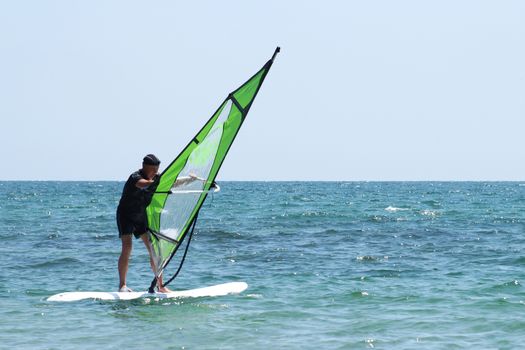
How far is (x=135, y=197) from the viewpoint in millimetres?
10219

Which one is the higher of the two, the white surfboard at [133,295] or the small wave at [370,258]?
the small wave at [370,258]

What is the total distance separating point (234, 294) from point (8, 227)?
15.9 m

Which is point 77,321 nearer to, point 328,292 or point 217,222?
point 328,292

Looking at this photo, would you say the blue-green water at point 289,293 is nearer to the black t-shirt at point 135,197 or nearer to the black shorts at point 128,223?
the black shorts at point 128,223

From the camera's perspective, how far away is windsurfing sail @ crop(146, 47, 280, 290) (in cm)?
998

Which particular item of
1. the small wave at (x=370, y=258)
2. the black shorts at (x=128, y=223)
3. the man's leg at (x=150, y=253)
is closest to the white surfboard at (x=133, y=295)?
the man's leg at (x=150, y=253)

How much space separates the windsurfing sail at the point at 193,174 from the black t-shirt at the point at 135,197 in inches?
2.8

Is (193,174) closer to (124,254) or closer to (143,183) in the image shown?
(143,183)

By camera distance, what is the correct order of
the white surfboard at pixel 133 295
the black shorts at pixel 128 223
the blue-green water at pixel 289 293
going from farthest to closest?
1. the white surfboard at pixel 133 295
2. the black shorts at pixel 128 223
3. the blue-green water at pixel 289 293

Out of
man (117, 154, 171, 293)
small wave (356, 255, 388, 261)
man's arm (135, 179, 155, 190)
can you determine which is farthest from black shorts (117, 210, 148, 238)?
small wave (356, 255, 388, 261)

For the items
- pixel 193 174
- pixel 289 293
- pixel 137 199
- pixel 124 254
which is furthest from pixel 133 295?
pixel 289 293

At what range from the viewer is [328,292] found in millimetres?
11375

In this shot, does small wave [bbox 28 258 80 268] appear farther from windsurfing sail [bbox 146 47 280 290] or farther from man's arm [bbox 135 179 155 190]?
man's arm [bbox 135 179 155 190]

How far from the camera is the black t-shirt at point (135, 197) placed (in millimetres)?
10172
